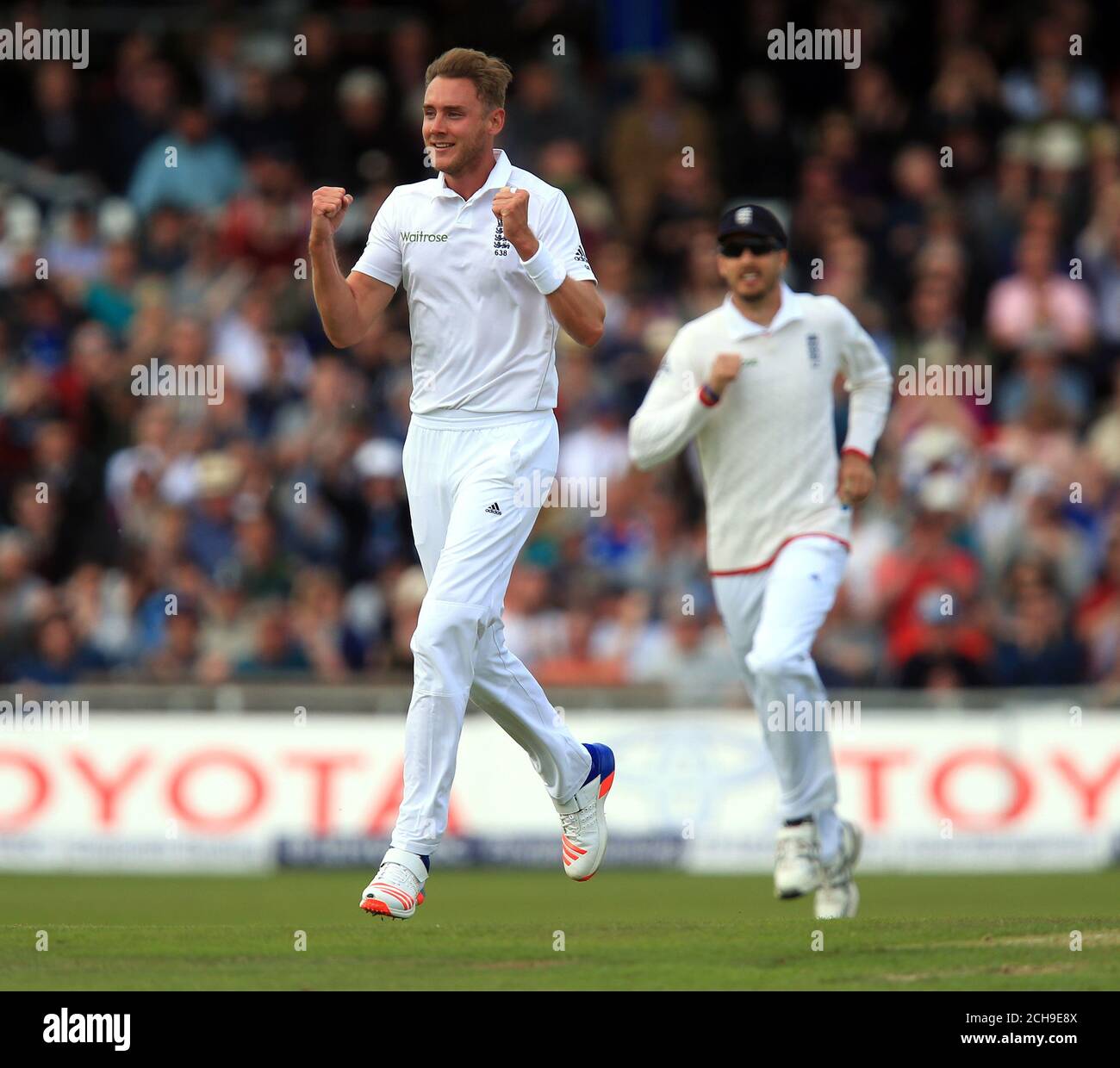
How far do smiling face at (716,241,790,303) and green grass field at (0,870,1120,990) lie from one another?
9.73 ft

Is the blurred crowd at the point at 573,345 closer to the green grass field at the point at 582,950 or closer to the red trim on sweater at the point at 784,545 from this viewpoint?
the green grass field at the point at 582,950

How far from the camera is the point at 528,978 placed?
7.88m

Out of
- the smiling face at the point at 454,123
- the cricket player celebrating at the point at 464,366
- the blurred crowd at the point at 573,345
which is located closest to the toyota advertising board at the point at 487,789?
the blurred crowd at the point at 573,345

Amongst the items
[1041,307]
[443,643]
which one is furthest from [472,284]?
[1041,307]

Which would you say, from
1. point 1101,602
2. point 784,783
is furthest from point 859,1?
point 784,783

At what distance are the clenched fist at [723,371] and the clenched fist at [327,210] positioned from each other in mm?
2683

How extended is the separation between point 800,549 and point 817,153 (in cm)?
975

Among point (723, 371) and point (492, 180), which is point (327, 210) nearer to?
point (492, 180)

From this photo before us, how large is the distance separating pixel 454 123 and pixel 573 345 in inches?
371

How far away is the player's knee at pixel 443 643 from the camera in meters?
8.21

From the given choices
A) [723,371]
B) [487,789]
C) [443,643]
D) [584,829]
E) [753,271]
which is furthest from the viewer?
[487,789]

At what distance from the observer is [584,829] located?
9203 mm

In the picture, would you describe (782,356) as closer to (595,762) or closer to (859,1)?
(595,762)

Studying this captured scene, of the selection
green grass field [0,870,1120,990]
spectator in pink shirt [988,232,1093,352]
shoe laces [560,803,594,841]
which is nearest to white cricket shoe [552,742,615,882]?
shoe laces [560,803,594,841]
